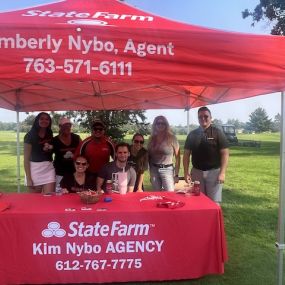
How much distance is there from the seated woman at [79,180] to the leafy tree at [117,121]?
21.3 feet

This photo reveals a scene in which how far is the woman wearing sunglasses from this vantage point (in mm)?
4664

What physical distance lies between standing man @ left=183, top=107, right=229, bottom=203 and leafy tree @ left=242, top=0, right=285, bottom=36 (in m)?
20.3

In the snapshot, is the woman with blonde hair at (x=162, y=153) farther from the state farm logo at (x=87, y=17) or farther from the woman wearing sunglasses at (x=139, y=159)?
the state farm logo at (x=87, y=17)

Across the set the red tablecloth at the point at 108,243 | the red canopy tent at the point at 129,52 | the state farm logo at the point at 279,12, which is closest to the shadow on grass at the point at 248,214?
the red tablecloth at the point at 108,243

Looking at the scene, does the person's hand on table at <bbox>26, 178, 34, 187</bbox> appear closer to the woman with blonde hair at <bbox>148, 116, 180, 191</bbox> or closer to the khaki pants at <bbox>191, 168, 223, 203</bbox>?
the woman with blonde hair at <bbox>148, 116, 180, 191</bbox>

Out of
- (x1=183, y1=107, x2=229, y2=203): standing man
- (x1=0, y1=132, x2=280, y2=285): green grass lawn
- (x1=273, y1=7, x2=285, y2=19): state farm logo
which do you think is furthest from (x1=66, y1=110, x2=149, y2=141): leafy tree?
(x1=273, y1=7, x2=285, y2=19): state farm logo

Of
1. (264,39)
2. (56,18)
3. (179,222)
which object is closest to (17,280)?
(179,222)

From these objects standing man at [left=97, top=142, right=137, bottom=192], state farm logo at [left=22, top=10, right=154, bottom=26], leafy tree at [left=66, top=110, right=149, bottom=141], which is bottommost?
standing man at [left=97, top=142, right=137, bottom=192]

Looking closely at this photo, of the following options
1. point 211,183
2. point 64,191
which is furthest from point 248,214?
point 64,191

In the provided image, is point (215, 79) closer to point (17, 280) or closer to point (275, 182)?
point (17, 280)

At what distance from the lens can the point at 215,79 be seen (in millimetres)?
2822

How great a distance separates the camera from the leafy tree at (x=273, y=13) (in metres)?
22.6

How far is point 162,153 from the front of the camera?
500cm

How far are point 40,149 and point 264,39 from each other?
2.96 meters
